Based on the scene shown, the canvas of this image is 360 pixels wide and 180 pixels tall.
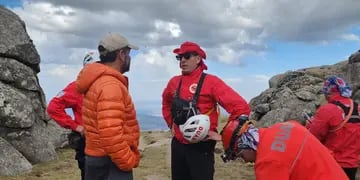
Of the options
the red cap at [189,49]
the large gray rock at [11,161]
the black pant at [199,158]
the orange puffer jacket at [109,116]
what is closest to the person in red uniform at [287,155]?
the orange puffer jacket at [109,116]

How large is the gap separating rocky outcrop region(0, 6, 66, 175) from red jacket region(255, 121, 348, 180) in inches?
420

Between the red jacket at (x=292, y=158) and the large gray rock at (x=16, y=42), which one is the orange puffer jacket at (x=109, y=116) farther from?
the large gray rock at (x=16, y=42)

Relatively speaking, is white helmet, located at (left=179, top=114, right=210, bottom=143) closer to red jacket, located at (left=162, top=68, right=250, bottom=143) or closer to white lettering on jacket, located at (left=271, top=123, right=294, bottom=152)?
red jacket, located at (left=162, top=68, right=250, bottom=143)

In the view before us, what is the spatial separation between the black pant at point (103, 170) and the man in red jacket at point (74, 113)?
5.33 ft

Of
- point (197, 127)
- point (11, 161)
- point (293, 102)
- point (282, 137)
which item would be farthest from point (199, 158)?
point (293, 102)

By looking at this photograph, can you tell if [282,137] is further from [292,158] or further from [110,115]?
[110,115]

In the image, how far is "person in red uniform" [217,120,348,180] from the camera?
3.85 metres

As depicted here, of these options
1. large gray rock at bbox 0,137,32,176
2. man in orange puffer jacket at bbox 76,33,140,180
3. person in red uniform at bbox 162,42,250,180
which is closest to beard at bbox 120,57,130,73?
man in orange puffer jacket at bbox 76,33,140,180

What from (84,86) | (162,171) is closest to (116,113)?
(84,86)

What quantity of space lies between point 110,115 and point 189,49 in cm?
215

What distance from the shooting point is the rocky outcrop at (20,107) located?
1415 cm

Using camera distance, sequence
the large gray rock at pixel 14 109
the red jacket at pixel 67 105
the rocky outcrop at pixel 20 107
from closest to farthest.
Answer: the red jacket at pixel 67 105, the rocky outcrop at pixel 20 107, the large gray rock at pixel 14 109

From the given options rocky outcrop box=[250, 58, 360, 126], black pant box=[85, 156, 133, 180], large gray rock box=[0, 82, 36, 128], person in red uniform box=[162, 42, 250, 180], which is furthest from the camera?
rocky outcrop box=[250, 58, 360, 126]

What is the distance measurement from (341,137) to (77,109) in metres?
3.98
